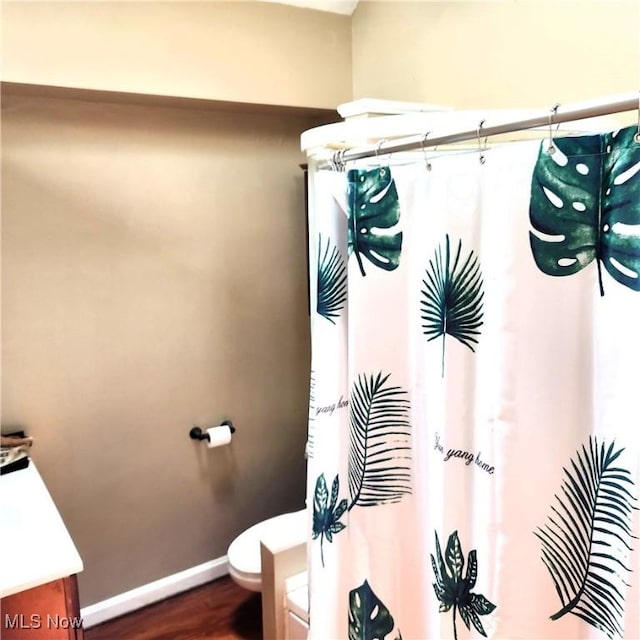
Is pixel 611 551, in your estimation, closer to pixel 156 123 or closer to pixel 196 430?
pixel 196 430

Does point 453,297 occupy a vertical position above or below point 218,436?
above

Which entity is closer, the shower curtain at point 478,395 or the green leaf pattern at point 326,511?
the shower curtain at point 478,395

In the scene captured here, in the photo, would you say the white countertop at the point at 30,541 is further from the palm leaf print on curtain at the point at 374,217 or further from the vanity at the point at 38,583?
the palm leaf print on curtain at the point at 374,217

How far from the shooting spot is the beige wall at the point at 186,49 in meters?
1.83

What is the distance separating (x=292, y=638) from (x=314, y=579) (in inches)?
25.8

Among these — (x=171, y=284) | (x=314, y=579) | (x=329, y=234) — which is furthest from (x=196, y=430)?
(x=329, y=234)

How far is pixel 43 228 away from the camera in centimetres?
216

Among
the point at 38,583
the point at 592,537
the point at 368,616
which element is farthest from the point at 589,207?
the point at 38,583

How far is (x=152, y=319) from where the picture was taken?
2.42m

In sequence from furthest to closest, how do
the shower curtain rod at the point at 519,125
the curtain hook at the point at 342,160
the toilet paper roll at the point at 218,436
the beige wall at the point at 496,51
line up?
the toilet paper roll at the point at 218,436
the beige wall at the point at 496,51
the curtain hook at the point at 342,160
the shower curtain rod at the point at 519,125

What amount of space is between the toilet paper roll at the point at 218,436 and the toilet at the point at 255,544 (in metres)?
A: 0.40

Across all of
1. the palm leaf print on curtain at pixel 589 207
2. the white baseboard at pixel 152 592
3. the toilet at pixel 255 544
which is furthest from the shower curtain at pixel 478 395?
the white baseboard at pixel 152 592

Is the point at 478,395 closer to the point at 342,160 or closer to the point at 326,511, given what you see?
the point at 326,511

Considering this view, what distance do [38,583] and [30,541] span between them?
18 centimetres
